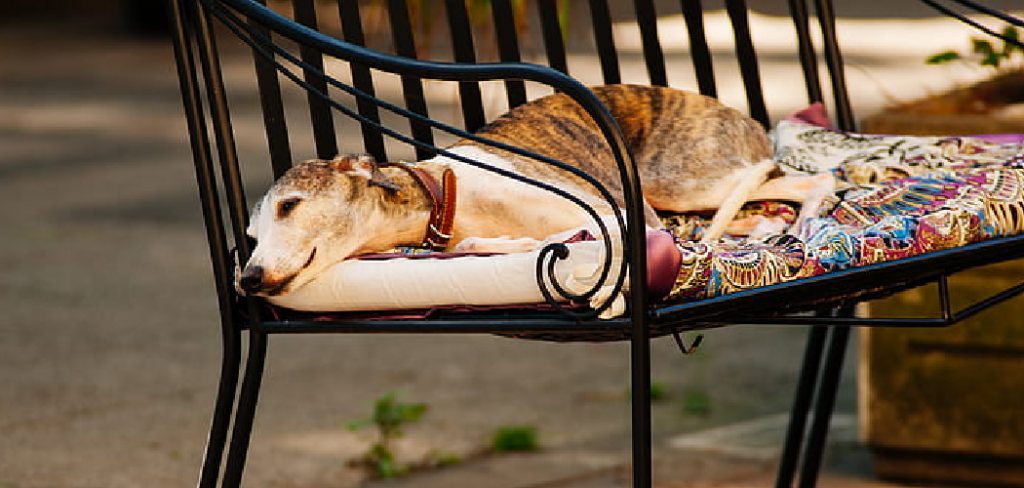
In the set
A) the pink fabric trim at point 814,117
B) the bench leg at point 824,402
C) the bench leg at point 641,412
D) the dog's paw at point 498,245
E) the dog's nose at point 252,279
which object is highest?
the pink fabric trim at point 814,117

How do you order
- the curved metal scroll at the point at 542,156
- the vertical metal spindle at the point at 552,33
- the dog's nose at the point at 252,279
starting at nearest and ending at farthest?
1. the curved metal scroll at the point at 542,156
2. the dog's nose at the point at 252,279
3. the vertical metal spindle at the point at 552,33

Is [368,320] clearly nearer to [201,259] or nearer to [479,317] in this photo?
[479,317]

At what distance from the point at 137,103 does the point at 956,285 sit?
27.8 feet

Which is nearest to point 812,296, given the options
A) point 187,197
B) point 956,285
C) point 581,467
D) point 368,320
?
point 368,320

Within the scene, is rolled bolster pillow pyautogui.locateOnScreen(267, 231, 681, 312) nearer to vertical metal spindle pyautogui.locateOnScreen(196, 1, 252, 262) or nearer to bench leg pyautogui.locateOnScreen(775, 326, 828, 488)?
vertical metal spindle pyautogui.locateOnScreen(196, 1, 252, 262)

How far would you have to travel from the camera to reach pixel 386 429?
381cm

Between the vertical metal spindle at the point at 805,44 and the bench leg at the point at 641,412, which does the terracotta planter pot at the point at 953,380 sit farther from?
the bench leg at the point at 641,412

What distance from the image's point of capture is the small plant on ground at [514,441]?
3.87 metres

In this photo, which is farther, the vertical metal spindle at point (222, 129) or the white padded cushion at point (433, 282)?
the vertical metal spindle at point (222, 129)

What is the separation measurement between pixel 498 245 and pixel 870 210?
622mm

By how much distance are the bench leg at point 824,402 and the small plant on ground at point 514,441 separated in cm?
88

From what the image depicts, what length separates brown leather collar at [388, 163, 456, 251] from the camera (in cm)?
249

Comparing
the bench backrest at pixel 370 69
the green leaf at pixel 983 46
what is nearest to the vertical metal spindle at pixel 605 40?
→ the bench backrest at pixel 370 69

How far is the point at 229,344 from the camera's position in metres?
2.31
